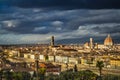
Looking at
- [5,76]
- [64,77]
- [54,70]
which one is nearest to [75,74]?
[64,77]

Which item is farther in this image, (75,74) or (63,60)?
(63,60)

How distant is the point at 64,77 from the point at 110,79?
5.34 metres

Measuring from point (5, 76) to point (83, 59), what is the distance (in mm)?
42746

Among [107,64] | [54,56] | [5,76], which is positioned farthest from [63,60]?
[5,76]

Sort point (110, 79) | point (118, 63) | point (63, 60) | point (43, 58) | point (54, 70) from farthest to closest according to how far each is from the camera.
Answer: point (43, 58)
point (63, 60)
point (118, 63)
point (54, 70)
point (110, 79)

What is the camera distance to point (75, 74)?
44594mm

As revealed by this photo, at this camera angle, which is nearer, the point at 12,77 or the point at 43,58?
the point at 12,77

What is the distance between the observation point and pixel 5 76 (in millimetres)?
46031

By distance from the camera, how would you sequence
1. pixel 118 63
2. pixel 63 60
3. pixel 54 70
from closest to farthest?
pixel 54 70 < pixel 118 63 < pixel 63 60

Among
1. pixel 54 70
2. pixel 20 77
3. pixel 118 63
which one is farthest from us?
pixel 118 63

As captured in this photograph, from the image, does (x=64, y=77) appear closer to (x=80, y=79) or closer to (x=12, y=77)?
(x=80, y=79)

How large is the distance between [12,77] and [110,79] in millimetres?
11740

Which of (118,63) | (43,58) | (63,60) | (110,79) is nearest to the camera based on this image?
(110,79)

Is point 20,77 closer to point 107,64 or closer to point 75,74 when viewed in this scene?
point 75,74
